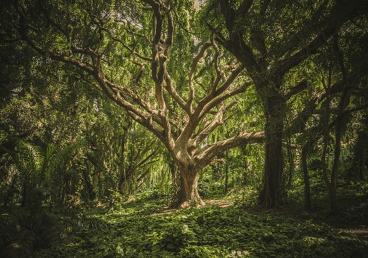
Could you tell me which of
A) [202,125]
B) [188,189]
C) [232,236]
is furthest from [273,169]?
[202,125]

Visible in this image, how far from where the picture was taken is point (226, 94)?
7633 mm

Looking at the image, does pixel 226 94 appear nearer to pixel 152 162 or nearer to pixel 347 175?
pixel 347 175

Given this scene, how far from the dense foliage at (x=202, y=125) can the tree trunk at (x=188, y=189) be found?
0.04 m

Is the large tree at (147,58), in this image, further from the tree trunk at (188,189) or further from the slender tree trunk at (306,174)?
the slender tree trunk at (306,174)

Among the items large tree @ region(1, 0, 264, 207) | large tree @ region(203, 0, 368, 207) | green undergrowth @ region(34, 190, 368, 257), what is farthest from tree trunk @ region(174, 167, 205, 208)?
green undergrowth @ region(34, 190, 368, 257)

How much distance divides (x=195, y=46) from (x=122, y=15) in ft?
9.94

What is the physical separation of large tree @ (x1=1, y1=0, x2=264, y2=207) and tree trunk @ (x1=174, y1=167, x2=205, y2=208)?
3cm

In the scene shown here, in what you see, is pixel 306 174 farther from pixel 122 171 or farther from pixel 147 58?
pixel 122 171

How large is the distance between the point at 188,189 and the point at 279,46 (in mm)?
5362

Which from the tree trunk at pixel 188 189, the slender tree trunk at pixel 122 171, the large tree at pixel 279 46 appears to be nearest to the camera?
the large tree at pixel 279 46

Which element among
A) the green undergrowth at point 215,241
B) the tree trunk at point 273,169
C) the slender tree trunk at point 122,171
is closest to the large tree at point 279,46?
the tree trunk at point 273,169

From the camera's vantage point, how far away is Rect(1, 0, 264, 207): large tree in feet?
20.0

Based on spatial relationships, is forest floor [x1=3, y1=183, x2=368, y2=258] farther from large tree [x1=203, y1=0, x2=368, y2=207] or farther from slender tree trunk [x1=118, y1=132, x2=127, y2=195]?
slender tree trunk [x1=118, y1=132, x2=127, y2=195]

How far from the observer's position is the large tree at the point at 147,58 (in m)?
6.08
